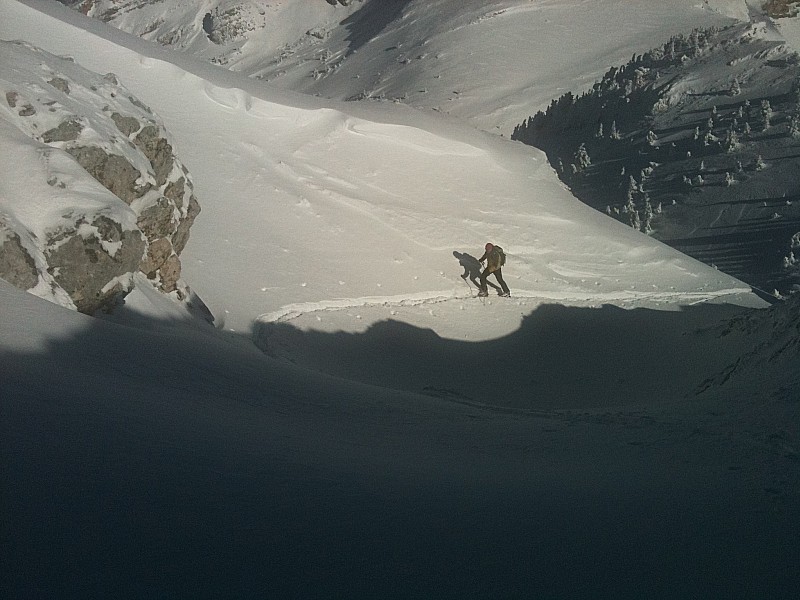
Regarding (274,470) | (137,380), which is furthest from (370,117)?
(274,470)

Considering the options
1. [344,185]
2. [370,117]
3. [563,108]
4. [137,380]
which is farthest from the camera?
[563,108]

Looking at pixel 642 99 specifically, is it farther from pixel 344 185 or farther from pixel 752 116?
pixel 344 185

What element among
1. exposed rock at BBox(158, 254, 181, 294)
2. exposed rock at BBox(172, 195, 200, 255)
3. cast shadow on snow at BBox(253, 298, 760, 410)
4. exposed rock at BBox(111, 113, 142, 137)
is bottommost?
cast shadow on snow at BBox(253, 298, 760, 410)

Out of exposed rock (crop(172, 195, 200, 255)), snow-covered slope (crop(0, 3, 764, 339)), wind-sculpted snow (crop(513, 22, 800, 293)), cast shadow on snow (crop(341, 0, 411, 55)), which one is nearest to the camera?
exposed rock (crop(172, 195, 200, 255))

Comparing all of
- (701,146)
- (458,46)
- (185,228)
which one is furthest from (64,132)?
(458,46)

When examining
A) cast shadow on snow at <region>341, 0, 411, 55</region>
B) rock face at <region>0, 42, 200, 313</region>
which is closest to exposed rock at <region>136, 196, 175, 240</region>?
rock face at <region>0, 42, 200, 313</region>

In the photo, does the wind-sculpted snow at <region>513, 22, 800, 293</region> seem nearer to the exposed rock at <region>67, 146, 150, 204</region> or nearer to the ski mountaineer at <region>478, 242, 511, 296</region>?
the ski mountaineer at <region>478, 242, 511, 296</region>
